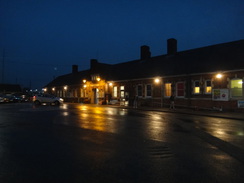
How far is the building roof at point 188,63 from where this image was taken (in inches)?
843

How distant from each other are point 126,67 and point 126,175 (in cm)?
3250

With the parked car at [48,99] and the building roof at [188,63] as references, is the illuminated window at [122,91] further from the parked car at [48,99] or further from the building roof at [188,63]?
the parked car at [48,99]

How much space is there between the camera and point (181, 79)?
24.5 meters

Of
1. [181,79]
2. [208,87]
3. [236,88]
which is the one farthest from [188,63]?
[236,88]

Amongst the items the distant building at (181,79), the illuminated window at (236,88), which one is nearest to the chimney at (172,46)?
the distant building at (181,79)

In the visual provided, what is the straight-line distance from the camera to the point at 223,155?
581 centimetres

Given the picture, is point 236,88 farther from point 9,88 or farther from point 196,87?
point 9,88

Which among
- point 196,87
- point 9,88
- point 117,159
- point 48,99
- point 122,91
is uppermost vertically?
point 9,88

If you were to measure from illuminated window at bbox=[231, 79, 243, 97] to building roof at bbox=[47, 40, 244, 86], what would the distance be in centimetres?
134

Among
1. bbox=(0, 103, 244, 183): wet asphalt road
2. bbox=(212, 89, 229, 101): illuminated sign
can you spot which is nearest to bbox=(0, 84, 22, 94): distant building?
bbox=(212, 89, 229, 101): illuminated sign

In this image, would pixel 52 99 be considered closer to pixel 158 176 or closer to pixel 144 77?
pixel 144 77

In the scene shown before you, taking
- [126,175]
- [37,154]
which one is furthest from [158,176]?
[37,154]

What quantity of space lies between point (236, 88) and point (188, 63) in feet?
22.4

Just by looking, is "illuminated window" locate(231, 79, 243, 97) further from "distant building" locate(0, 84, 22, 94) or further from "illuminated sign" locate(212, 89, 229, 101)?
"distant building" locate(0, 84, 22, 94)
